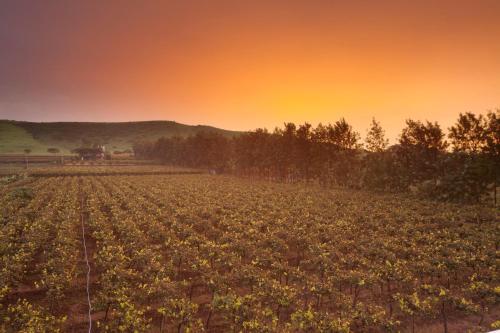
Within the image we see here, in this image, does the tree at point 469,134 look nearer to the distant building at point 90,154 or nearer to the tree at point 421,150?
the tree at point 421,150

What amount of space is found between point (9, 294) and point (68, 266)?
2888mm

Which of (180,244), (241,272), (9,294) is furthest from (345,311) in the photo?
(9,294)

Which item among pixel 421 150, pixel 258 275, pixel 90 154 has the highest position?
pixel 421 150

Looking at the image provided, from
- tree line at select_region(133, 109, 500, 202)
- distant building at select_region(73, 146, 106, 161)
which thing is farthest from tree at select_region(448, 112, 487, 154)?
distant building at select_region(73, 146, 106, 161)

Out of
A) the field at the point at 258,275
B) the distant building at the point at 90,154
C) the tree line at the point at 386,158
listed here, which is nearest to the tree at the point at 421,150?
the tree line at the point at 386,158

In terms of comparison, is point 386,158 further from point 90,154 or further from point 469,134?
point 90,154

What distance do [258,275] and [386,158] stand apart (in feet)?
157

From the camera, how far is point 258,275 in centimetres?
1616

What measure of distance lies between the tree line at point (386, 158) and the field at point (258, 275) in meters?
10.9

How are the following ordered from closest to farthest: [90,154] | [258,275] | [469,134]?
[258,275] < [469,134] < [90,154]

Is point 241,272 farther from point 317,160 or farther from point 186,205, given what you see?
point 317,160

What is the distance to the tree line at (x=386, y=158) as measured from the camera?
140ft

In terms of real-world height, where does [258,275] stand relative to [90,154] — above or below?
below

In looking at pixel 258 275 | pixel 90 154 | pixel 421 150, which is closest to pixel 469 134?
pixel 421 150
